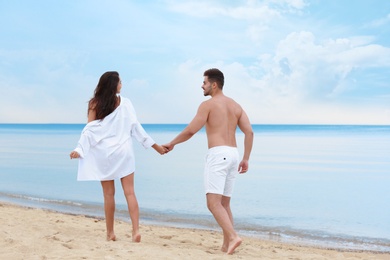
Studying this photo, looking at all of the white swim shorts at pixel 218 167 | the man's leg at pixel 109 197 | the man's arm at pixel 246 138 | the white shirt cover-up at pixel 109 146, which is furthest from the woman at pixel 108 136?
the man's arm at pixel 246 138

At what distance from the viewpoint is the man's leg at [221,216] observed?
17.6ft

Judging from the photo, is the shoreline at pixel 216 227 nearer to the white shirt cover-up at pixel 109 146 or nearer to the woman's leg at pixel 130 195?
the woman's leg at pixel 130 195

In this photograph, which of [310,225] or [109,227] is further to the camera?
[310,225]

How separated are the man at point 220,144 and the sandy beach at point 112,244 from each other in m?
0.43

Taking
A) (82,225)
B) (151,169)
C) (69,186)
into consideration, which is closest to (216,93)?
(82,225)

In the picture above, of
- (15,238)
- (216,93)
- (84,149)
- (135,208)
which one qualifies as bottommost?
(15,238)

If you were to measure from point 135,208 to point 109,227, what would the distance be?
21.3 inches

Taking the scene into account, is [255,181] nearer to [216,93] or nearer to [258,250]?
[258,250]

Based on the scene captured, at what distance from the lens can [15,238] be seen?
5891 mm

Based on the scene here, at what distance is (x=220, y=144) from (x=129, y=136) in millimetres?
1076

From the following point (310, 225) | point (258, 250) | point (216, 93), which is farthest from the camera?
point (310, 225)

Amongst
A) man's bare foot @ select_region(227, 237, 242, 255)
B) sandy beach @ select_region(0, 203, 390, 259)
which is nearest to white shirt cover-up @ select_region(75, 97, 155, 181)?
sandy beach @ select_region(0, 203, 390, 259)

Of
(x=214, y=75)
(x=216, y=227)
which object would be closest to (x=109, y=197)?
(x=214, y=75)

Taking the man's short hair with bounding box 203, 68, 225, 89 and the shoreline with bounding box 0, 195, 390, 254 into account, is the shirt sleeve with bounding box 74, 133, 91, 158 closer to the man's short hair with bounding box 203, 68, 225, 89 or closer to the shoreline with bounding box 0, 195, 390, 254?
the man's short hair with bounding box 203, 68, 225, 89
